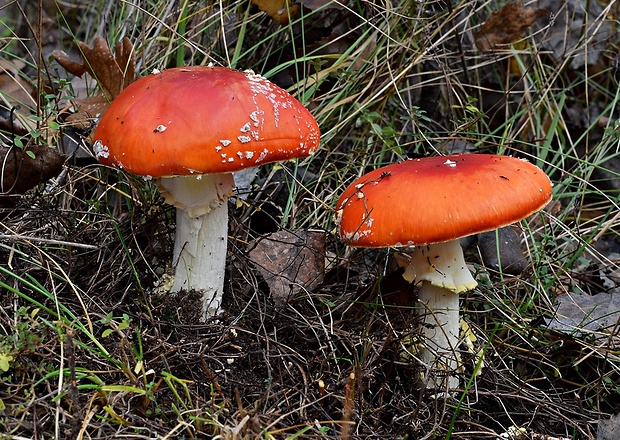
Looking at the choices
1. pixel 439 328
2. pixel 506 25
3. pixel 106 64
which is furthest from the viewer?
pixel 506 25

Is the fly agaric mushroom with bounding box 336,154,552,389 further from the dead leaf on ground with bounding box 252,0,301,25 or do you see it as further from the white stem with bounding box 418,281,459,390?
Answer: the dead leaf on ground with bounding box 252,0,301,25

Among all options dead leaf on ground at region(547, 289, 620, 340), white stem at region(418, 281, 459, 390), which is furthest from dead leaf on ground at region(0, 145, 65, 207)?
dead leaf on ground at region(547, 289, 620, 340)

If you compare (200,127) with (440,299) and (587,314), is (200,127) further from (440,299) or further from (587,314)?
(587,314)

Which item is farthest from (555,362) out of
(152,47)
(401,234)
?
(152,47)

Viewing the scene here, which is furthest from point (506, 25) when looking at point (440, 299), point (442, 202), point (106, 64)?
point (106, 64)

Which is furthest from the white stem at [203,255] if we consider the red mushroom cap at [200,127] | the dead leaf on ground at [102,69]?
the dead leaf on ground at [102,69]

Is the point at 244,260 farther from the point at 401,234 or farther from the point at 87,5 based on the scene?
the point at 87,5
